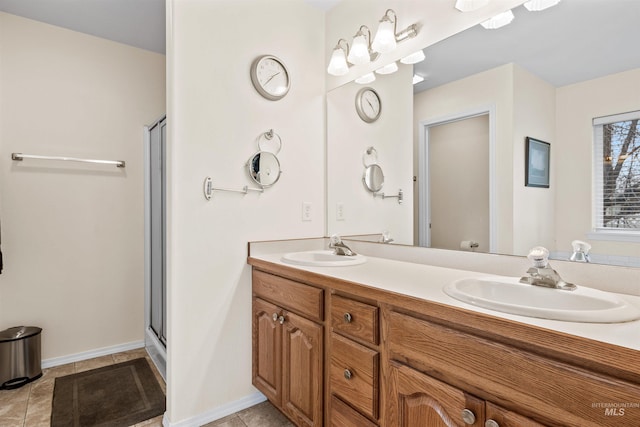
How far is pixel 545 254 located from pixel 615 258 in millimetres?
256

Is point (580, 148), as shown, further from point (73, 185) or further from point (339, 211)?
point (73, 185)

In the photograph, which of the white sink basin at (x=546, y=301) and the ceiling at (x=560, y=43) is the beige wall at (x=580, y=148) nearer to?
the ceiling at (x=560, y=43)

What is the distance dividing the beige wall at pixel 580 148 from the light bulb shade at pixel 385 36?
861 mm

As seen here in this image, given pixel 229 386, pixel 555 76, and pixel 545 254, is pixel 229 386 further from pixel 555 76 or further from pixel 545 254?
pixel 555 76

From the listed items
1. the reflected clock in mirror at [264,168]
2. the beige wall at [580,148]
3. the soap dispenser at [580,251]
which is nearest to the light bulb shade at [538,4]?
the beige wall at [580,148]

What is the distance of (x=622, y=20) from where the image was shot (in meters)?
1.10

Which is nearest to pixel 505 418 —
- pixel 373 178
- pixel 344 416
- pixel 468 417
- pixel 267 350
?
pixel 468 417

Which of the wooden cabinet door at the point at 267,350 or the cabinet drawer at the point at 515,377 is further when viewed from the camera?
the wooden cabinet door at the point at 267,350

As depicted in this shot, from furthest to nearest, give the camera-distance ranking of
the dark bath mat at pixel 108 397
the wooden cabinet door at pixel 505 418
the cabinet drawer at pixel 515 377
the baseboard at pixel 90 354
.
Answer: the baseboard at pixel 90 354 < the dark bath mat at pixel 108 397 < the wooden cabinet door at pixel 505 418 < the cabinet drawer at pixel 515 377

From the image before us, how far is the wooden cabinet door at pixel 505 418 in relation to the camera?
0.77 meters

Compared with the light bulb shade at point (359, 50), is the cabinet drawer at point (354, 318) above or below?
below

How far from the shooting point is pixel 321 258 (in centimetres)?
196

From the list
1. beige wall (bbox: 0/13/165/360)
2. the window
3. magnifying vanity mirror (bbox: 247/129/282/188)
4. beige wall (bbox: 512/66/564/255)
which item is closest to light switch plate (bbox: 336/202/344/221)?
magnifying vanity mirror (bbox: 247/129/282/188)

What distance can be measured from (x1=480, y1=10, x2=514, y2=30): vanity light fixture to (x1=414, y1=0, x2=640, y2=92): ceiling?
0.02 meters
